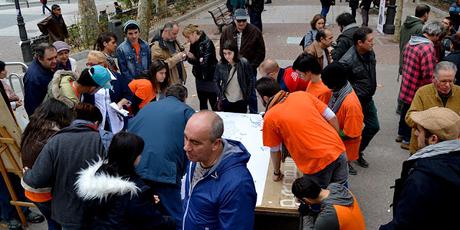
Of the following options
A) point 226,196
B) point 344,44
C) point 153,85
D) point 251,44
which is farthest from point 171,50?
point 226,196

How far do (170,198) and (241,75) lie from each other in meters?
2.53

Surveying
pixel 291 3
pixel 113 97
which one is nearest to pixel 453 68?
pixel 113 97

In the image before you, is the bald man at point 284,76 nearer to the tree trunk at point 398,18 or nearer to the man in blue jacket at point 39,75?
the man in blue jacket at point 39,75

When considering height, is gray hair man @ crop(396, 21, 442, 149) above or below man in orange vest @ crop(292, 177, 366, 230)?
above

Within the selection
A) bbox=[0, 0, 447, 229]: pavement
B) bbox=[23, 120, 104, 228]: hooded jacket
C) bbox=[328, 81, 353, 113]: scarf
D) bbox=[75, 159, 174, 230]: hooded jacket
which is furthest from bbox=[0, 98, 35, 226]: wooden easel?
bbox=[328, 81, 353, 113]: scarf

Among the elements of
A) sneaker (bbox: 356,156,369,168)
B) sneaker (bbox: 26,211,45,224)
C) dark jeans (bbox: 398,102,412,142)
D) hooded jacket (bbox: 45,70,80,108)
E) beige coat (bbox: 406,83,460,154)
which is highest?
hooded jacket (bbox: 45,70,80,108)

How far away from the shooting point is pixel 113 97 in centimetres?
512

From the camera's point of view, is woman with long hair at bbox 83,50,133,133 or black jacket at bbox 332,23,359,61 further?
black jacket at bbox 332,23,359,61

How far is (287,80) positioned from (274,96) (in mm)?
1792

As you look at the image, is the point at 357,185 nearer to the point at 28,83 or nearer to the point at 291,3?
the point at 28,83

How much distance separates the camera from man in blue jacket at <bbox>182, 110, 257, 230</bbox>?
96.9 inches

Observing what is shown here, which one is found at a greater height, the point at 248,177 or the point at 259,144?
the point at 248,177

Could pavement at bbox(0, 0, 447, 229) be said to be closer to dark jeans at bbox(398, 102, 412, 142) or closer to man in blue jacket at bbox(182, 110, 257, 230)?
dark jeans at bbox(398, 102, 412, 142)

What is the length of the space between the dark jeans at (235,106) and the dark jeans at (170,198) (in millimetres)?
2454
